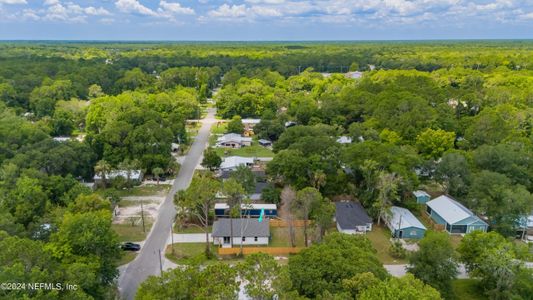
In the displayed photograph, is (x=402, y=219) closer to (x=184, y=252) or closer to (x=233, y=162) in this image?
(x=184, y=252)

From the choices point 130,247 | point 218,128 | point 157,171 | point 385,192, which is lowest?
point 130,247

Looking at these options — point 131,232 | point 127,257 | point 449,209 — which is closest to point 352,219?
point 449,209

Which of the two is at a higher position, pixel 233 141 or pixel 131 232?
pixel 233 141

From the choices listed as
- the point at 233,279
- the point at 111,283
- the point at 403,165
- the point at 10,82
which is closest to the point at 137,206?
the point at 111,283

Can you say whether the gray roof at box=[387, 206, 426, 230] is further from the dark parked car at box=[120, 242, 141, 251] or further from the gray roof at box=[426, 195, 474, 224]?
the dark parked car at box=[120, 242, 141, 251]

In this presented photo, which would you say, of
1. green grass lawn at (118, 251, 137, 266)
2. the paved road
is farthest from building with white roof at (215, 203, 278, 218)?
green grass lawn at (118, 251, 137, 266)

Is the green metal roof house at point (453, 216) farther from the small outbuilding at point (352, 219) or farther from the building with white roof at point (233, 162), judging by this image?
the building with white roof at point (233, 162)

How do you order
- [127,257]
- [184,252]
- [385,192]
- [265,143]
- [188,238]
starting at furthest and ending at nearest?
[265,143]
[385,192]
[188,238]
[184,252]
[127,257]

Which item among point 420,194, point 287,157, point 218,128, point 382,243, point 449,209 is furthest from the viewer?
point 218,128

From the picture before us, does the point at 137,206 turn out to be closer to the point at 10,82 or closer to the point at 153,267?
the point at 153,267
